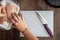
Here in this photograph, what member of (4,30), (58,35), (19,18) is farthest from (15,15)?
(58,35)

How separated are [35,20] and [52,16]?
8 centimetres

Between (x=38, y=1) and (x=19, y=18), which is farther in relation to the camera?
(x=38, y=1)

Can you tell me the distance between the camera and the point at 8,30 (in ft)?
3.06

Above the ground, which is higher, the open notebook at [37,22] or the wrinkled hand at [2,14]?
the wrinkled hand at [2,14]

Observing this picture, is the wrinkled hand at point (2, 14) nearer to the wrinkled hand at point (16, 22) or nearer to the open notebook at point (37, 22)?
the wrinkled hand at point (16, 22)

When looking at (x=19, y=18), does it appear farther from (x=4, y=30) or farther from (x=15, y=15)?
(x=4, y=30)

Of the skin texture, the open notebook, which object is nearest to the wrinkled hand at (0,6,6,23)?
the skin texture

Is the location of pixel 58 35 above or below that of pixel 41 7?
below

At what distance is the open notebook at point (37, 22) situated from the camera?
0.94 m

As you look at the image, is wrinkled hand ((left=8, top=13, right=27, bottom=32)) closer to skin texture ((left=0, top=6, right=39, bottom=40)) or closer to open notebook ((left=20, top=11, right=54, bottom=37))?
skin texture ((left=0, top=6, right=39, bottom=40))

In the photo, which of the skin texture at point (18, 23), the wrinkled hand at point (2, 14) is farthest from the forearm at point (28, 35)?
the wrinkled hand at point (2, 14)

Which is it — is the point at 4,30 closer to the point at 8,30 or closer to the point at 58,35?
the point at 8,30

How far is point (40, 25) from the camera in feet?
3.11

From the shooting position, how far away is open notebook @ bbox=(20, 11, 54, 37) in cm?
94
